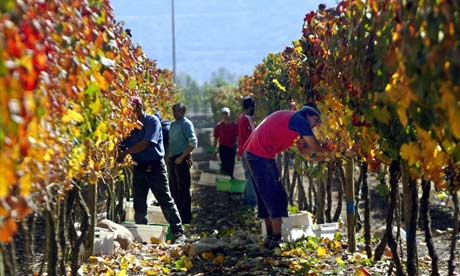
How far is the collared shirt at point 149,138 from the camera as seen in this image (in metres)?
8.22

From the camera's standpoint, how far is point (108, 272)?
6141 millimetres

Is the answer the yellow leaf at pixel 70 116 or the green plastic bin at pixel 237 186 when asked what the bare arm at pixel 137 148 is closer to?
the yellow leaf at pixel 70 116

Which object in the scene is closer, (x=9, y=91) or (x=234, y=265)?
(x=9, y=91)

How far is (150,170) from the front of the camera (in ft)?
28.1

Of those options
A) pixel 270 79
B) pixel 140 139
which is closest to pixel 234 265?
pixel 140 139

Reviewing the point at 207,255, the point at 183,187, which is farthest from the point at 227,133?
the point at 207,255

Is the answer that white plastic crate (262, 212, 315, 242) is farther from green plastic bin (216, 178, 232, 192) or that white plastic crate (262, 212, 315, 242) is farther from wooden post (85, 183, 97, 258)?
green plastic bin (216, 178, 232, 192)

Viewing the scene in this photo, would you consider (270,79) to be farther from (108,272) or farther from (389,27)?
(389,27)

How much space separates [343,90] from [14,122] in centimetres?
316

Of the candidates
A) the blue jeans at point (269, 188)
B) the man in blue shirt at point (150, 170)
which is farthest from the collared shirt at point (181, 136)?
the blue jeans at point (269, 188)

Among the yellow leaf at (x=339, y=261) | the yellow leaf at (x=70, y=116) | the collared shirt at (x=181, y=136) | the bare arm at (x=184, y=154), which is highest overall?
the collared shirt at (x=181, y=136)

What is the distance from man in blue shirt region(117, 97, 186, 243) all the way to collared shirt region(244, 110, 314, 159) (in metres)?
1.26

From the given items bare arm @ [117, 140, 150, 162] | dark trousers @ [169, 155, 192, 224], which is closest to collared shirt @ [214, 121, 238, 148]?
dark trousers @ [169, 155, 192, 224]

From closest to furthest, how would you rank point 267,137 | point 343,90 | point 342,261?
1. point 343,90
2. point 342,261
3. point 267,137
